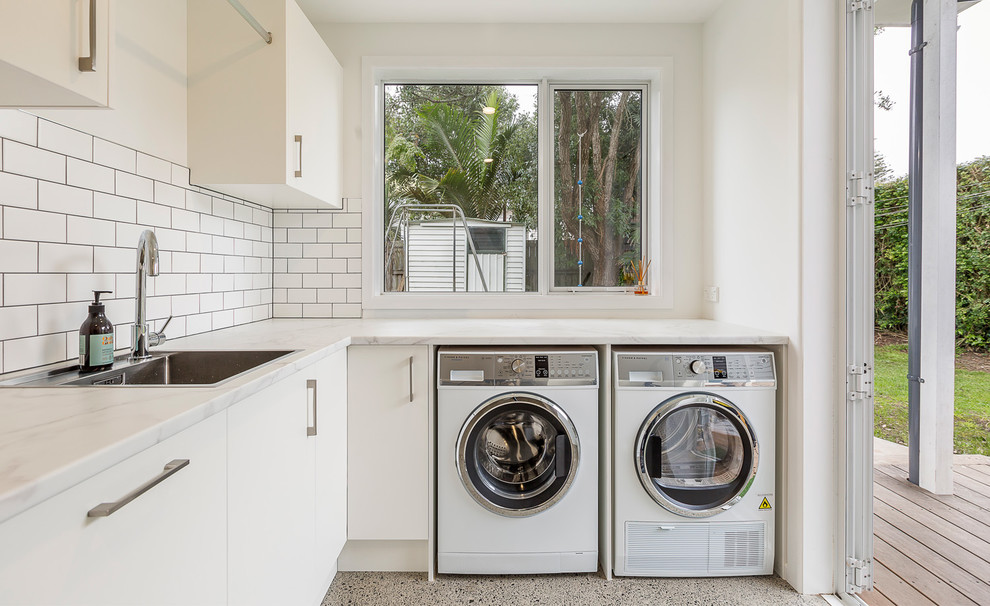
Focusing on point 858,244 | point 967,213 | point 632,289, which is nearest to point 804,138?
point 858,244

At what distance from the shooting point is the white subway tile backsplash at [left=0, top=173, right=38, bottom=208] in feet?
4.09

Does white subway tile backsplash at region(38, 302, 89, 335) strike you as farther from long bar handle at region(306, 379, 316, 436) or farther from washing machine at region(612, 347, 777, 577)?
washing machine at region(612, 347, 777, 577)

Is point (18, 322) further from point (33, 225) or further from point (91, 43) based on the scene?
point (91, 43)

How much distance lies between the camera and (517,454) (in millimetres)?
2039

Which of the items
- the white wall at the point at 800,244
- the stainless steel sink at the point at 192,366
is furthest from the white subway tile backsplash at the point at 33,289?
the white wall at the point at 800,244

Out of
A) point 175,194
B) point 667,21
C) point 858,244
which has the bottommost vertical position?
point 858,244

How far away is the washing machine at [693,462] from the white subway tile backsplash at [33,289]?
1811 millimetres

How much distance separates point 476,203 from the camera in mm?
2898

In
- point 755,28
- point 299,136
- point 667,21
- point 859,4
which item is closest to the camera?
point 859,4

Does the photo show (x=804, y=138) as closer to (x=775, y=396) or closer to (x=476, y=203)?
(x=775, y=396)

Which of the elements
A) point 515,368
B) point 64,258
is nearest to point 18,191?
point 64,258

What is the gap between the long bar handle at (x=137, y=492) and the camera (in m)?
0.73

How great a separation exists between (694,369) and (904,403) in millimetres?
642

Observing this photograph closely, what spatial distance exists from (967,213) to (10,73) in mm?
2177
